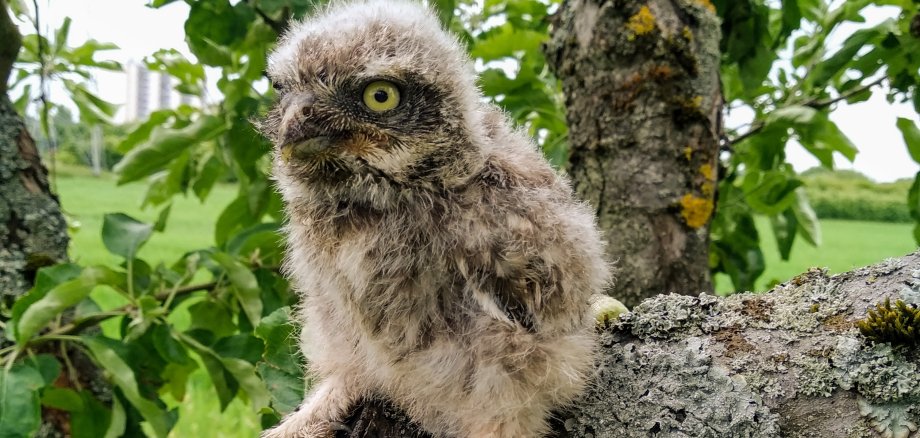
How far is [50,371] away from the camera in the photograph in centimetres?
206

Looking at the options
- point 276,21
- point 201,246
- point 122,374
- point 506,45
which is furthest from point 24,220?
point 201,246

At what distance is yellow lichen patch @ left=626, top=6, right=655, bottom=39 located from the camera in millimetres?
2213

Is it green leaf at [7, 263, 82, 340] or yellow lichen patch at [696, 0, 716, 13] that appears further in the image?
yellow lichen patch at [696, 0, 716, 13]

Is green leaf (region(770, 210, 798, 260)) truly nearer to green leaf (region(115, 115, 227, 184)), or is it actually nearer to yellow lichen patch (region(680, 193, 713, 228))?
yellow lichen patch (region(680, 193, 713, 228))

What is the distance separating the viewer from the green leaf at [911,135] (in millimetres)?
2174

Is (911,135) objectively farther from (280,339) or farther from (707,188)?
→ (280,339)

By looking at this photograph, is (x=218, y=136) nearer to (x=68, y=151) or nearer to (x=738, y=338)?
(x=738, y=338)

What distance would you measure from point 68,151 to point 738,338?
22267 mm

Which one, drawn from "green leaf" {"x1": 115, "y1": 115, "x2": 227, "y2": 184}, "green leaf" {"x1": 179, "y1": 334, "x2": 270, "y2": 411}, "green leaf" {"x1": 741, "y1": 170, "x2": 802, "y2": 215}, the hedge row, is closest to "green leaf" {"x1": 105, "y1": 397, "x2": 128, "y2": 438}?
"green leaf" {"x1": 179, "y1": 334, "x2": 270, "y2": 411}

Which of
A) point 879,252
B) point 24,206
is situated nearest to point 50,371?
point 24,206

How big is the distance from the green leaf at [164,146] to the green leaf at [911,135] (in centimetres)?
236

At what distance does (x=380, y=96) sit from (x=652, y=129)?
135 centimetres

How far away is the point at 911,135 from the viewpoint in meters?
2.19

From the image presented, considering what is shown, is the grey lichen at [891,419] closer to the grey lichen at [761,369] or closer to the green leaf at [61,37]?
the grey lichen at [761,369]
